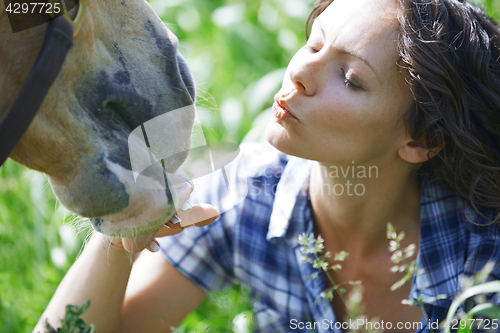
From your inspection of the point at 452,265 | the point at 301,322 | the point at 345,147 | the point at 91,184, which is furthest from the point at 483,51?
the point at 91,184

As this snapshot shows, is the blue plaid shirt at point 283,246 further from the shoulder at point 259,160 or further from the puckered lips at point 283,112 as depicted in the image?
the puckered lips at point 283,112

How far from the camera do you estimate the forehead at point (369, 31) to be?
119 cm

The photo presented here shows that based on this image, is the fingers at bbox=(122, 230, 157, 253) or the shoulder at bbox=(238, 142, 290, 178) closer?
the fingers at bbox=(122, 230, 157, 253)

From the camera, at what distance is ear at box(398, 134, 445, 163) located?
52.5 inches

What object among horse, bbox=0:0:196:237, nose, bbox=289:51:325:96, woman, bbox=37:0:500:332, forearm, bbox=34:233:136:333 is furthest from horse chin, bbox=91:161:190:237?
nose, bbox=289:51:325:96

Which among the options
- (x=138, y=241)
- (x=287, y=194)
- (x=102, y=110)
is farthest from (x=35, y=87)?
(x=287, y=194)

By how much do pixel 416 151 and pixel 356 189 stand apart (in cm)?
22

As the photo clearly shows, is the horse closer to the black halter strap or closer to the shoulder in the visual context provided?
the black halter strap

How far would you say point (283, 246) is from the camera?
152cm

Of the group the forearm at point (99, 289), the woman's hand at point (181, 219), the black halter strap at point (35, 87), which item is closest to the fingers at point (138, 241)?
the woman's hand at point (181, 219)

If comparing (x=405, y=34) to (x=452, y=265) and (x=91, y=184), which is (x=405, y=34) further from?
(x=91, y=184)

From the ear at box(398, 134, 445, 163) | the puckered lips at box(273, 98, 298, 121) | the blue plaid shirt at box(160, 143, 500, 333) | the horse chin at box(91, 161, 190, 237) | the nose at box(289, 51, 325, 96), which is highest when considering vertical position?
the nose at box(289, 51, 325, 96)

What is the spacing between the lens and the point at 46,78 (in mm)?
857

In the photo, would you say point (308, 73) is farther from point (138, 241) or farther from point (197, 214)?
point (138, 241)
